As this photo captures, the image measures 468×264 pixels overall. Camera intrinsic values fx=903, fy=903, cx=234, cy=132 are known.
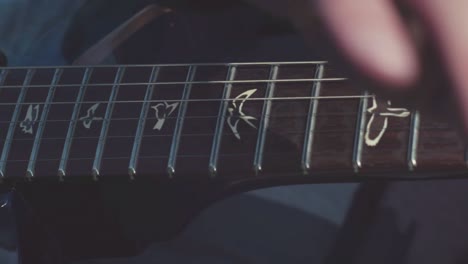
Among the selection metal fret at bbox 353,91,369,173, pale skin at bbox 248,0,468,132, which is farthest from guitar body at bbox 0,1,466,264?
pale skin at bbox 248,0,468,132

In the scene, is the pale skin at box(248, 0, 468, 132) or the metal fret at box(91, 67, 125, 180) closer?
the pale skin at box(248, 0, 468, 132)

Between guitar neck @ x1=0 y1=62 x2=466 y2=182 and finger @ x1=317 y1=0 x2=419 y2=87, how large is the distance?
0.37 m

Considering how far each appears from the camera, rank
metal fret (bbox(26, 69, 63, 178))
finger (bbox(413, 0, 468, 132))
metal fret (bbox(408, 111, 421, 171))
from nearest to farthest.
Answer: finger (bbox(413, 0, 468, 132)), metal fret (bbox(408, 111, 421, 171)), metal fret (bbox(26, 69, 63, 178))

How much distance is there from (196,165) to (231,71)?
9cm

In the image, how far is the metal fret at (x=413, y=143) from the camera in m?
0.62

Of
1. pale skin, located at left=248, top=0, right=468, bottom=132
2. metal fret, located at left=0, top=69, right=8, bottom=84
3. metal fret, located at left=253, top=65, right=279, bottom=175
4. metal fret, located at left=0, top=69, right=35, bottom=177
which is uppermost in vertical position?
pale skin, located at left=248, top=0, right=468, bottom=132

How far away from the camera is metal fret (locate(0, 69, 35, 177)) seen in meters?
0.73

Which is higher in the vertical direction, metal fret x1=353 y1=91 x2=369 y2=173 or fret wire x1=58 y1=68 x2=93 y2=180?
metal fret x1=353 y1=91 x2=369 y2=173

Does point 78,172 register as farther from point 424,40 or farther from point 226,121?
point 424,40

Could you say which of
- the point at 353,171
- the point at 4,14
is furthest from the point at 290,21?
the point at 4,14

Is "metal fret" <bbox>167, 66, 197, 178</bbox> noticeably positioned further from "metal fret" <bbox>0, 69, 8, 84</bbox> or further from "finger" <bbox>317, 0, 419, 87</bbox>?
"finger" <bbox>317, 0, 419, 87</bbox>

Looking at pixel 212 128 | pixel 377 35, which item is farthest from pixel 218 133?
pixel 377 35

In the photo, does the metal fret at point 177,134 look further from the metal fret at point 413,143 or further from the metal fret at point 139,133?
the metal fret at point 413,143

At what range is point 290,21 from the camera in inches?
10.4
